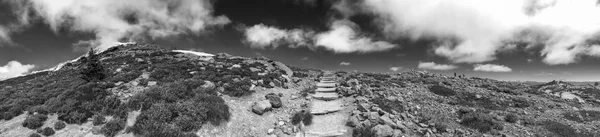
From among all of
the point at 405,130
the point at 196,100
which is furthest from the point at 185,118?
the point at 405,130

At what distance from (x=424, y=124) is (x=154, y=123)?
Answer: 12611 mm

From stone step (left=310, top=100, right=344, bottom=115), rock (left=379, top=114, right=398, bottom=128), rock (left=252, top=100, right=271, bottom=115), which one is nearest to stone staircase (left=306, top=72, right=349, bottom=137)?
stone step (left=310, top=100, right=344, bottom=115)

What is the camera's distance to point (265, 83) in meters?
16.5

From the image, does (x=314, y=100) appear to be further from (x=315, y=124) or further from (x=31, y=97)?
(x=31, y=97)

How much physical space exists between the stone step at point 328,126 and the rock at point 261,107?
9.25 feet

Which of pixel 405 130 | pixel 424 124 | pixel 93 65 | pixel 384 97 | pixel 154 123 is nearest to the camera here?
pixel 154 123

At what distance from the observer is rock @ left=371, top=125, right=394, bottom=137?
29.3ft

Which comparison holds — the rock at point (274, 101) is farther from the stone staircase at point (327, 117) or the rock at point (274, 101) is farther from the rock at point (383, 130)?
the rock at point (383, 130)

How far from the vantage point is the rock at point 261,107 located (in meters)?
11.5

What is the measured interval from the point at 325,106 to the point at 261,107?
165 inches

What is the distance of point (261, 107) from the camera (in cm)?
1166

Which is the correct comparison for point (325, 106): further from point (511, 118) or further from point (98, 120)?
point (98, 120)

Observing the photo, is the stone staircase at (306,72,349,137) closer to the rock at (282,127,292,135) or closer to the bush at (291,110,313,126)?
the bush at (291,110,313,126)

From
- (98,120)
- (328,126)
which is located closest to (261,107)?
(328,126)
